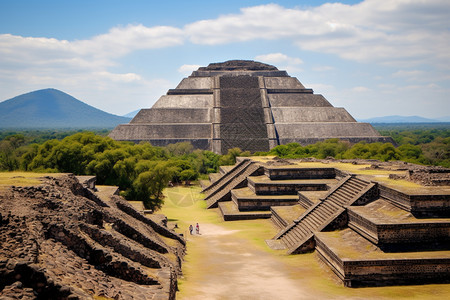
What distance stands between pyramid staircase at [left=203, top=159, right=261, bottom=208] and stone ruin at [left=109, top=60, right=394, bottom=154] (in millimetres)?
18920

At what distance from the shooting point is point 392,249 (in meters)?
11.2

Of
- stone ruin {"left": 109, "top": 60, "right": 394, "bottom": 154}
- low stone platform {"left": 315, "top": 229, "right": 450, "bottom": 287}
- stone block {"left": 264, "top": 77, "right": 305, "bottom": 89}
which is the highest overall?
stone block {"left": 264, "top": 77, "right": 305, "bottom": 89}

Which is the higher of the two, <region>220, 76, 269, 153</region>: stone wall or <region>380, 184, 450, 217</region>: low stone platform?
<region>220, 76, 269, 153</region>: stone wall

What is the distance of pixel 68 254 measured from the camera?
771 cm

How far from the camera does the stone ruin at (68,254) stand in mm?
5789

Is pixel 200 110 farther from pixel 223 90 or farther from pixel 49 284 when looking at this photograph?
pixel 49 284

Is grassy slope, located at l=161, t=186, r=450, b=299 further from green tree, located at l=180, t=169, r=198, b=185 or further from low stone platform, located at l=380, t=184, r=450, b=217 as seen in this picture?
green tree, located at l=180, t=169, r=198, b=185

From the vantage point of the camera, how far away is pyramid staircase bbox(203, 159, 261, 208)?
80.0 feet

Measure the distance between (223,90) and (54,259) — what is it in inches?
2188

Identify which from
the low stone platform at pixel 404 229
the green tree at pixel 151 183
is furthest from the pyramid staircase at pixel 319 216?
the green tree at pixel 151 183

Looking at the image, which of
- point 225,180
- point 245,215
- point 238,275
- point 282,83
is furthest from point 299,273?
point 282,83

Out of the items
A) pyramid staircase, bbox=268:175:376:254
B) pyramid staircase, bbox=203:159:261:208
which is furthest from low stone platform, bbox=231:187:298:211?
pyramid staircase, bbox=268:175:376:254

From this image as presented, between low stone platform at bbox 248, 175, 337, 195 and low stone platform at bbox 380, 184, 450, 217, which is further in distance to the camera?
low stone platform at bbox 248, 175, 337, 195

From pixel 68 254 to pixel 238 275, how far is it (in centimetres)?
513
